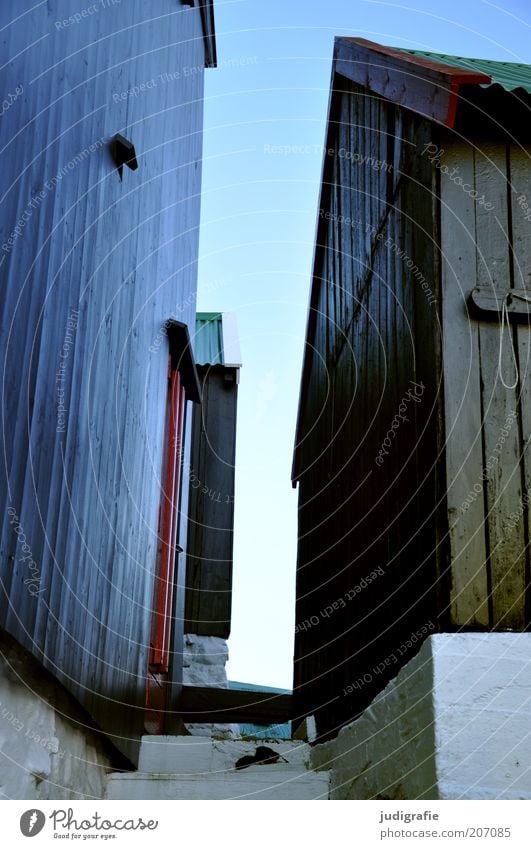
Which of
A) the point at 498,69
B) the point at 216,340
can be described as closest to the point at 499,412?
the point at 498,69

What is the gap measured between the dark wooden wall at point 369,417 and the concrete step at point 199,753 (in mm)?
379

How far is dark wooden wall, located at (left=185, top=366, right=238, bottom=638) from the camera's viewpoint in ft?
34.0

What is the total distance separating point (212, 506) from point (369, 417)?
559cm

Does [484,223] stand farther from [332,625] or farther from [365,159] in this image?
[332,625]

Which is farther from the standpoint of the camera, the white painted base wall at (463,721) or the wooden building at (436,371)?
the wooden building at (436,371)

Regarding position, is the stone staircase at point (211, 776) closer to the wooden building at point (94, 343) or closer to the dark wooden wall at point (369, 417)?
the wooden building at point (94, 343)

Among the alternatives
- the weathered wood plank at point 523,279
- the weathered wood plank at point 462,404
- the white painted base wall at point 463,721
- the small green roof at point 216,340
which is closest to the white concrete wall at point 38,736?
the white painted base wall at point 463,721

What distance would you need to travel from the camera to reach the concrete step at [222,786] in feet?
15.1

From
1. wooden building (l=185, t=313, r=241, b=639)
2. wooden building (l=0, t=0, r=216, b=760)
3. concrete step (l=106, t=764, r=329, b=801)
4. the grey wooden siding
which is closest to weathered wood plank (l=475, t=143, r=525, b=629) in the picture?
the grey wooden siding

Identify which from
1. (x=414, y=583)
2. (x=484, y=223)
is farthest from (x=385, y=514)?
(x=484, y=223)

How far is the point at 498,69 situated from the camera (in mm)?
5355

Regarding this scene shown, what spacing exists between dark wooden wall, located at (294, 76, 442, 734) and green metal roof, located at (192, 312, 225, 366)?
2.88 metres

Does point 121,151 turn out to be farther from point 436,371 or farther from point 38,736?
point 38,736

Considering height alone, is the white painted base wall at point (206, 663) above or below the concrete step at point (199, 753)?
below
